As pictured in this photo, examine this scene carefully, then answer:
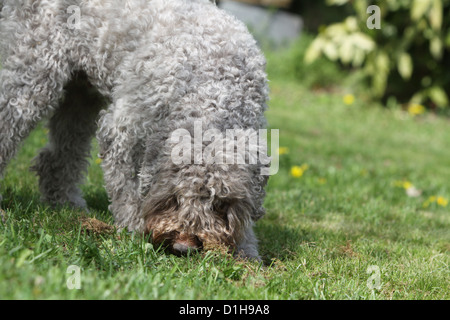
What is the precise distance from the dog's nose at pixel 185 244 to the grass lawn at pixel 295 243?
5 centimetres

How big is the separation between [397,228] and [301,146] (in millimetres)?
2962

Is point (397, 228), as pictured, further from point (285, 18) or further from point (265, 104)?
point (285, 18)

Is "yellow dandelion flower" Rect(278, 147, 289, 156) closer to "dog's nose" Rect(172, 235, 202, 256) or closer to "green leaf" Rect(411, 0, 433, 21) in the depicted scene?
"dog's nose" Rect(172, 235, 202, 256)

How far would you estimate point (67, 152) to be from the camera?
14.7 feet

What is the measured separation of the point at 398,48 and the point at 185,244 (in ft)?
26.9

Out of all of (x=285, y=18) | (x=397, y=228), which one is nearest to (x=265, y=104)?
(x=397, y=228)

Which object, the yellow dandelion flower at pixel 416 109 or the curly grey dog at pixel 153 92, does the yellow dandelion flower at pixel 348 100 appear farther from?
the curly grey dog at pixel 153 92

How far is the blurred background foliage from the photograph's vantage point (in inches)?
393

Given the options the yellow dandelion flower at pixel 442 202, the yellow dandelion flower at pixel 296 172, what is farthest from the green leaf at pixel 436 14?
the yellow dandelion flower at pixel 296 172

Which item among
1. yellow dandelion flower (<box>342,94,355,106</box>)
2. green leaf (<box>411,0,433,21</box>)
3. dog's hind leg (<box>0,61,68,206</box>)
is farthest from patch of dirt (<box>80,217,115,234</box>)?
yellow dandelion flower (<box>342,94,355,106</box>)

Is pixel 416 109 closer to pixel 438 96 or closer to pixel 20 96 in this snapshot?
pixel 438 96

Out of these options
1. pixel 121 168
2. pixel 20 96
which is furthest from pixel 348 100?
pixel 20 96
